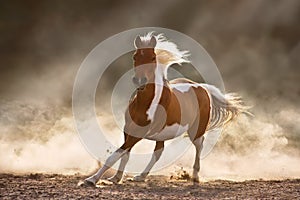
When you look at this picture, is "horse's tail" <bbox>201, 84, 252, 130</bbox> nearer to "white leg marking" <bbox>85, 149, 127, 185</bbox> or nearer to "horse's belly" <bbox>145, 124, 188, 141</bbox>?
"horse's belly" <bbox>145, 124, 188, 141</bbox>

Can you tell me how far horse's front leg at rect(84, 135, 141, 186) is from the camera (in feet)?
29.5

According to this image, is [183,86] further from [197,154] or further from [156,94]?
[156,94]

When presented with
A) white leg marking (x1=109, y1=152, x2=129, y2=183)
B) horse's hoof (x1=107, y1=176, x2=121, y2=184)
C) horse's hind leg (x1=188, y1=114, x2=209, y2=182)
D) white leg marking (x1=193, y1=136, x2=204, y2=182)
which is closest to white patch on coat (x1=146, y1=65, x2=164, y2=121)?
white leg marking (x1=109, y1=152, x2=129, y2=183)

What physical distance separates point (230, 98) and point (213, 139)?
92 centimetres

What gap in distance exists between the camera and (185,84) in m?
11.2

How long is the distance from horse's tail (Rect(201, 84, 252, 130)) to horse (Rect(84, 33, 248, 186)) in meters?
0.39

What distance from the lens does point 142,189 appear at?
8875 millimetres

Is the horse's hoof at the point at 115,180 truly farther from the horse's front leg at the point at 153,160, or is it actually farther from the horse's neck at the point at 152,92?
the horse's neck at the point at 152,92

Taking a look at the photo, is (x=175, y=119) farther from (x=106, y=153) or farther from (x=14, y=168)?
(x=14, y=168)

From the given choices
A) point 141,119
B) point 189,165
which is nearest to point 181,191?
point 141,119

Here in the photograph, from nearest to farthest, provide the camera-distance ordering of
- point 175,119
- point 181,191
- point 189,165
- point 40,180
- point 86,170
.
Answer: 1. point 181,191
2. point 40,180
3. point 175,119
4. point 86,170
5. point 189,165

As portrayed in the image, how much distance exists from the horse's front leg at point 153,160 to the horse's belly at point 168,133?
0.47m

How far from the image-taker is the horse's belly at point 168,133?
9953mm

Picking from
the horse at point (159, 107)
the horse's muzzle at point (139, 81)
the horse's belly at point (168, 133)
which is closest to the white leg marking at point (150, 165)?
the horse at point (159, 107)
